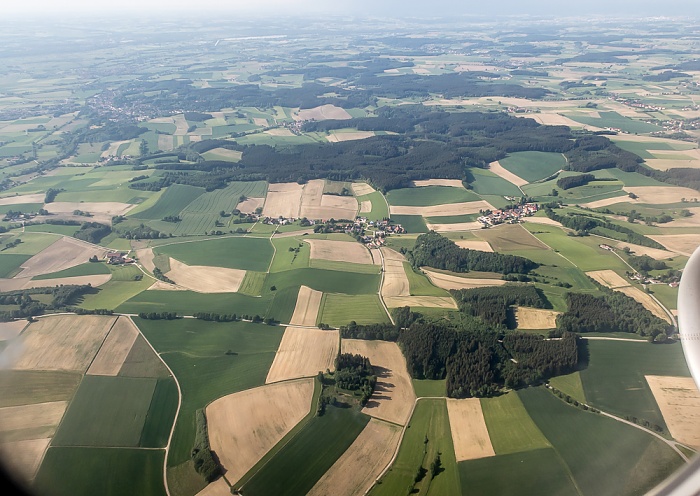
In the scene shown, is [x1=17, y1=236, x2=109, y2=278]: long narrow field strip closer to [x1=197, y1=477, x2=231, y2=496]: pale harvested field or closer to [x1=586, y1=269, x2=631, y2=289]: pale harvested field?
[x1=197, y1=477, x2=231, y2=496]: pale harvested field

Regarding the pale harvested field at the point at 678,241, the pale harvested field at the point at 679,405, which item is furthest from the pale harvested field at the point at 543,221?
the pale harvested field at the point at 679,405

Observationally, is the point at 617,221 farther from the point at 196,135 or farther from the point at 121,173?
the point at 196,135

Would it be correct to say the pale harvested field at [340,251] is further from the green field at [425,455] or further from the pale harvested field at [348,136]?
the pale harvested field at [348,136]

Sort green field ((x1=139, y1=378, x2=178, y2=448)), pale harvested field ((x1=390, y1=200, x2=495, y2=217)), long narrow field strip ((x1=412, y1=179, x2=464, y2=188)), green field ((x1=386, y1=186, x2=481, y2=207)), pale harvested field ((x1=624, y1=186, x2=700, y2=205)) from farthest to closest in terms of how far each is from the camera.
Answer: long narrow field strip ((x1=412, y1=179, x2=464, y2=188))
green field ((x1=386, y1=186, x2=481, y2=207))
pale harvested field ((x1=390, y1=200, x2=495, y2=217))
pale harvested field ((x1=624, y1=186, x2=700, y2=205))
green field ((x1=139, y1=378, x2=178, y2=448))

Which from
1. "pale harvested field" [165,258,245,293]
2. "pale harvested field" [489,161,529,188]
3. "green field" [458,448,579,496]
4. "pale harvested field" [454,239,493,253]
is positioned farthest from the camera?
"pale harvested field" [489,161,529,188]

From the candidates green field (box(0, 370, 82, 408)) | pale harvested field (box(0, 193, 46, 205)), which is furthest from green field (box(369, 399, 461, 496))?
pale harvested field (box(0, 193, 46, 205))
